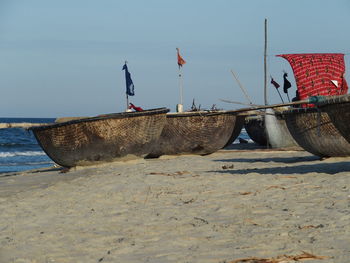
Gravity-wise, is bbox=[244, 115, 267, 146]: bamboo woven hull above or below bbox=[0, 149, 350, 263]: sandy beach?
above

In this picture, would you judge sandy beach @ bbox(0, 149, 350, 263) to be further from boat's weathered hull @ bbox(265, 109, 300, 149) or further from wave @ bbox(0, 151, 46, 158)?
wave @ bbox(0, 151, 46, 158)

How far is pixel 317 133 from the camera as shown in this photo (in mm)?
11305

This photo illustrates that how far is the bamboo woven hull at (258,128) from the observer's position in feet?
69.7

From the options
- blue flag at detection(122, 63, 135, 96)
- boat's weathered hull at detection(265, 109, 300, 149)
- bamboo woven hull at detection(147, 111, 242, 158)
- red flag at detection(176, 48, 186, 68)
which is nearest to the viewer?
bamboo woven hull at detection(147, 111, 242, 158)

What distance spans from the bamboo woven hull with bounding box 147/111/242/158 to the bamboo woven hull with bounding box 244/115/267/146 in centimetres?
532

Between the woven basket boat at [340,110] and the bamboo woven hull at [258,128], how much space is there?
470 inches

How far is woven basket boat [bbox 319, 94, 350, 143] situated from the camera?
8.41 meters

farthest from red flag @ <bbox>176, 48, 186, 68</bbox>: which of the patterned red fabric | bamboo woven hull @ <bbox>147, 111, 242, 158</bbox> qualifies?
bamboo woven hull @ <bbox>147, 111, 242, 158</bbox>

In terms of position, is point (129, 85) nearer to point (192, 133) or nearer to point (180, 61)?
point (180, 61)

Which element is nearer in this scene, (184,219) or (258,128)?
(184,219)

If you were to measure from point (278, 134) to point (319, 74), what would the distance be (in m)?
3.60

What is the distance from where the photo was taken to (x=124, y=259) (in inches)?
169

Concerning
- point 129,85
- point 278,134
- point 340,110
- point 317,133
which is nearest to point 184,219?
point 340,110

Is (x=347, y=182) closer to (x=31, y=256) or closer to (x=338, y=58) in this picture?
(x=31, y=256)
